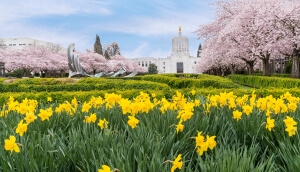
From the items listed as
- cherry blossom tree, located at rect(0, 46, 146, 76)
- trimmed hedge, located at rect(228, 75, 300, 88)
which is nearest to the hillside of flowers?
trimmed hedge, located at rect(228, 75, 300, 88)

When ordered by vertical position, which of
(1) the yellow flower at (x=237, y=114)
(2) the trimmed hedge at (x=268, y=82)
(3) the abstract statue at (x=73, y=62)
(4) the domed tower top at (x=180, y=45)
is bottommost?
(2) the trimmed hedge at (x=268, y=82)

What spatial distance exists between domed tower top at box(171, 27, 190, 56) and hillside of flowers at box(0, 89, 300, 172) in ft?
385

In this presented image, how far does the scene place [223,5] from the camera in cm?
3069

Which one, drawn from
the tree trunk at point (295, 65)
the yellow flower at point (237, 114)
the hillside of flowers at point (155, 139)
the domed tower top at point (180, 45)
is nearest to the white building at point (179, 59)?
the domed tower top at point (180, 45)

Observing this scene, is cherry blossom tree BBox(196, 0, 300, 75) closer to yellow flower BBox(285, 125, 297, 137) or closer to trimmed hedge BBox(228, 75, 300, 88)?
trimmed hedge BBox(228, 75, 300, 88)

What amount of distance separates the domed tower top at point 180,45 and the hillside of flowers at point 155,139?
117m

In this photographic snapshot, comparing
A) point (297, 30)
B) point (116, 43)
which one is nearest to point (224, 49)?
point (297, 30)

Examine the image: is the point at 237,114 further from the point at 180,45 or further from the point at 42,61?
the point at 180,45

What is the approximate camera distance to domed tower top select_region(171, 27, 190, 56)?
121 metres

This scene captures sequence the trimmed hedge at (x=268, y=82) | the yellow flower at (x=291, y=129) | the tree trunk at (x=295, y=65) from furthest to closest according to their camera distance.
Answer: the tree trunk at (x=295, y=65), the trimmed hedge at (x=268, y=82), the yellow flower at (x=291, y=129)

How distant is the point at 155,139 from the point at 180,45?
400 feet

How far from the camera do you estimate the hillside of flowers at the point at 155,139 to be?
2.14 m

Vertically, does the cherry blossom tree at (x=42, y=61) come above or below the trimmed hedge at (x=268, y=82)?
above

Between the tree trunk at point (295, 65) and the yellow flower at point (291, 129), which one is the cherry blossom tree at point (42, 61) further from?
the yellow flower at point (291, 129)
